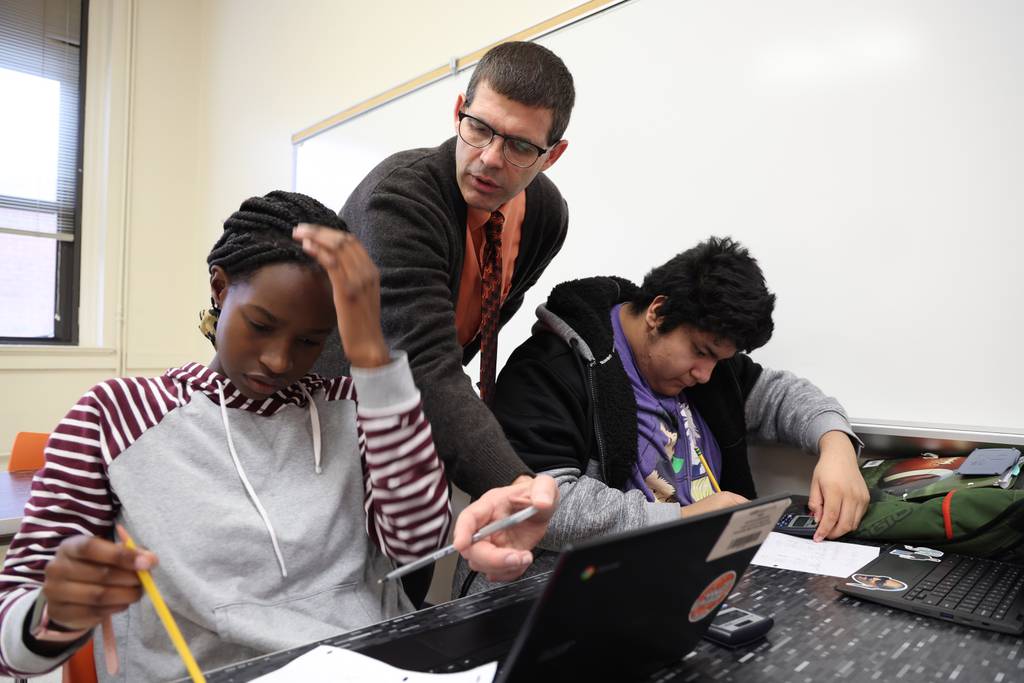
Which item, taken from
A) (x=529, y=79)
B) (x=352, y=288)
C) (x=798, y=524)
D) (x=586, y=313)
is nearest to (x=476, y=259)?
(x=586, y=313)

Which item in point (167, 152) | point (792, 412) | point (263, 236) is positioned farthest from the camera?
point (167, 152)

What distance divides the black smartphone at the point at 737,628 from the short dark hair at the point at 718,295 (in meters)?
0.68

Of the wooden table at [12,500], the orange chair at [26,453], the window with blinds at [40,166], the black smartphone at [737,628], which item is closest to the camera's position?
the black smartphone at [737,628]

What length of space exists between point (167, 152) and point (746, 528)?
4050 mm

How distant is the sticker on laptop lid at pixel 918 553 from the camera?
1.05m

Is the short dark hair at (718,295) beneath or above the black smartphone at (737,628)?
above

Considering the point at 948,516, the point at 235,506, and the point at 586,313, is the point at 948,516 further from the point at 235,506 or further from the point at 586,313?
the point at 235,506

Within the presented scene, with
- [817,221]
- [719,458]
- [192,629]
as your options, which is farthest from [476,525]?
[817,221]

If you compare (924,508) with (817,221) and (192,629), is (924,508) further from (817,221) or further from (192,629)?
(192,629)

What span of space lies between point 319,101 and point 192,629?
2.74m

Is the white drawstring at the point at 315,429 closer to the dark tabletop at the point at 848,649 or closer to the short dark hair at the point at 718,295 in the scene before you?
the dark tabletop at the point at 848,649

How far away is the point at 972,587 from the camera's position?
35.3 inches

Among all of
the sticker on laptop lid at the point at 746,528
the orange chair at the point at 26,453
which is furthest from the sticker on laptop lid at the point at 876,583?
the orange chair at the point at 26,453

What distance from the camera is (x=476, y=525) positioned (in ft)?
2.49
